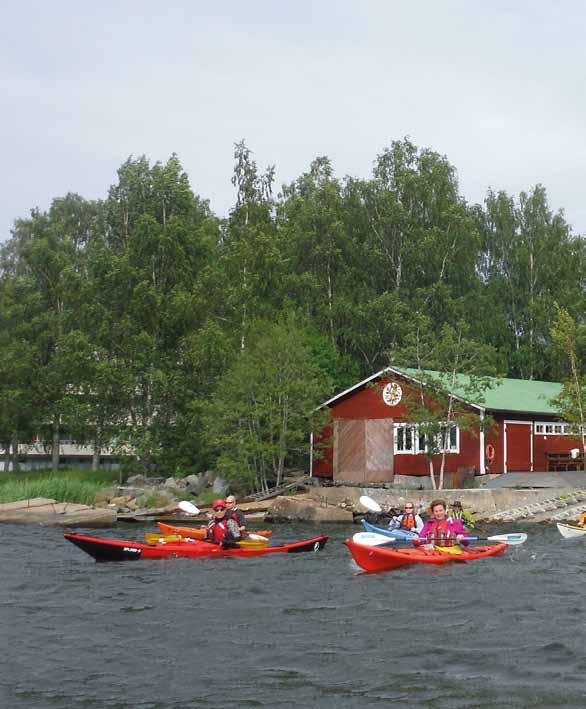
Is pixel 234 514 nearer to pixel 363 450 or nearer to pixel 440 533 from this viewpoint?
pixel 440 533

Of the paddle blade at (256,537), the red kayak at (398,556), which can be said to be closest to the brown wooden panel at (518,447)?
the red kayak at (398,556)

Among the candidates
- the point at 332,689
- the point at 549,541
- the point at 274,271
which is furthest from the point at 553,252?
the point at 332,689

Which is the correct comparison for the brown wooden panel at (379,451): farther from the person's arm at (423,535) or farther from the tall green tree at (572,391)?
the person's arm at (423,535)

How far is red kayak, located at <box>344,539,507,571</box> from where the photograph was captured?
62.3 feet

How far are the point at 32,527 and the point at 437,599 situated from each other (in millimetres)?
18470

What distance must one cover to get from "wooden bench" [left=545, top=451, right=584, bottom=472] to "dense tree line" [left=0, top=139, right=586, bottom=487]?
4883 mm

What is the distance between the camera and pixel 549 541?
82.3 feet

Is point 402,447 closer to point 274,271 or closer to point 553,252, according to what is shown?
point 274,271

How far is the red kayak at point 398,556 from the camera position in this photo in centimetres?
1900

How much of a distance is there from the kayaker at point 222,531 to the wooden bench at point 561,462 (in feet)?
69.2

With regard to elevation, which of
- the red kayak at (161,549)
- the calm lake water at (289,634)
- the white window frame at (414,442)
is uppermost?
the white window frame at (414,442)

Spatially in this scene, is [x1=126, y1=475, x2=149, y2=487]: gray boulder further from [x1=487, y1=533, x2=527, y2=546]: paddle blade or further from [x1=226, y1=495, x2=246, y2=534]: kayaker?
[x1=487, y1=533, x2=527, y2=546]: paddle blade

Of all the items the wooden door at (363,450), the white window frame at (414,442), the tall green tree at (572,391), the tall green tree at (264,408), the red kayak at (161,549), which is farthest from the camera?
the wooden door at (363,450)

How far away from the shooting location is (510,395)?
133 feet
